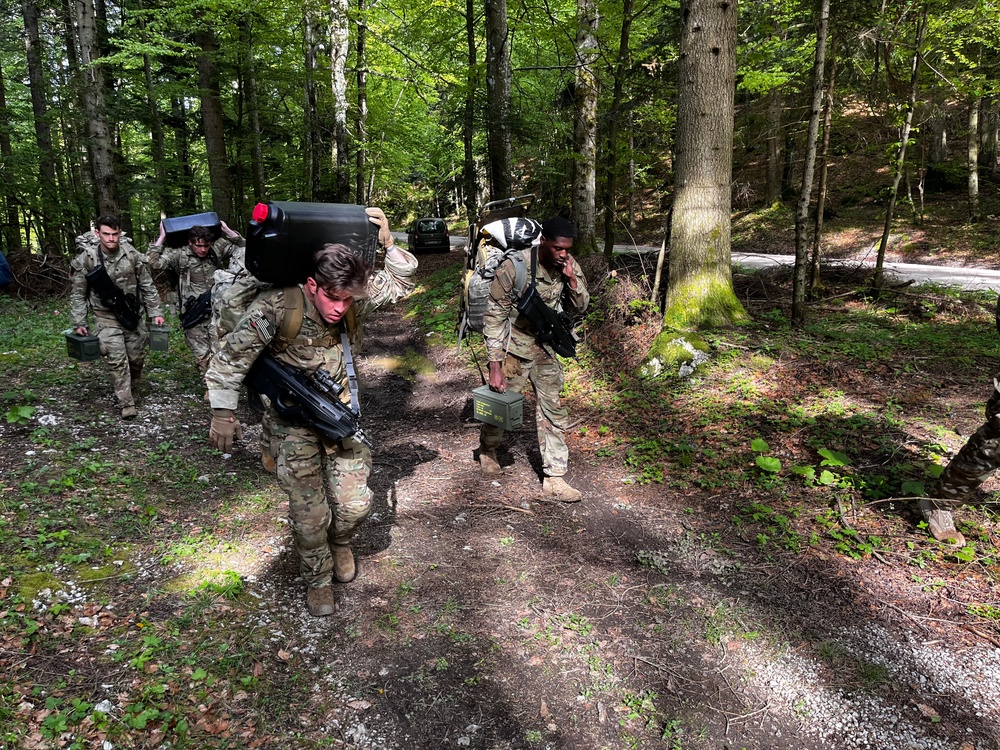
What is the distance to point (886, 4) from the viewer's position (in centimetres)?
730

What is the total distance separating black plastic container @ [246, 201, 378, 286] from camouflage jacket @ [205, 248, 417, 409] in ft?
0.46

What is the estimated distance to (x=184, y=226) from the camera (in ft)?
21.2

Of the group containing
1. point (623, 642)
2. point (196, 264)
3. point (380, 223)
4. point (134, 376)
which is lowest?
point (623, 642)

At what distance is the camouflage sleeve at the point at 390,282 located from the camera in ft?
12.7

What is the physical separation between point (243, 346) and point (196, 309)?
13.6 ft

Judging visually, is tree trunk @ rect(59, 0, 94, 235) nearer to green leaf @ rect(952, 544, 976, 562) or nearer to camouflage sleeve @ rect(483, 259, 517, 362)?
camouflage sleeve @ rect(483, 259, 517, 362)

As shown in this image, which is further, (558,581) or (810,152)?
(810,152)

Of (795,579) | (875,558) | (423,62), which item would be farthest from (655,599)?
(423,62)

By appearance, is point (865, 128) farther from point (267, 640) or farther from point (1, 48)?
point (1, 48)

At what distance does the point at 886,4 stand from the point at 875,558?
294 inches

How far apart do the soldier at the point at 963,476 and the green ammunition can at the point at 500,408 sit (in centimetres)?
293

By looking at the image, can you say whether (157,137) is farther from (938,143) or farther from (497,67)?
(938,143)

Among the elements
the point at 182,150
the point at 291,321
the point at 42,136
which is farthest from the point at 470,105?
the point at 182,150

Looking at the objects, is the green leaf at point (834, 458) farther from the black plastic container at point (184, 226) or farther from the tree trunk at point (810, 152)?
the black plastic container at point (184, 226)
